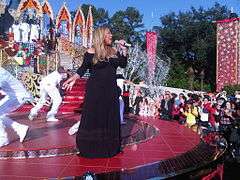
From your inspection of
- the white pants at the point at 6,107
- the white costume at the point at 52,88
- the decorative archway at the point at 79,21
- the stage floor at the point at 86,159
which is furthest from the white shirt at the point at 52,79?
the decorative archway at the point at 79,21

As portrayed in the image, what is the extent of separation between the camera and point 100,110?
632cm

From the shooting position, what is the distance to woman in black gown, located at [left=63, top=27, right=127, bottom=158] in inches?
248

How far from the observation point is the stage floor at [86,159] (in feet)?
18.5

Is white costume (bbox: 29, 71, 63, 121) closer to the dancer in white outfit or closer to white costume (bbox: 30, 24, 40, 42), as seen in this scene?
the dancer in white outfit

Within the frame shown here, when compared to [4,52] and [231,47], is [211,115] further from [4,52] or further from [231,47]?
[231,47]

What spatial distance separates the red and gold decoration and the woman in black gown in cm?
2655

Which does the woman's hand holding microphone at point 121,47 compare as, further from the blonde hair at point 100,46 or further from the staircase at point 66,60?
the staircase at point 66,60

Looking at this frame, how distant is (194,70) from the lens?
54562 mm

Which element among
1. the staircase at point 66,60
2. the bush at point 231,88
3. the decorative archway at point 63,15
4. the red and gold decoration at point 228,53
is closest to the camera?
the staircase at point 66,60

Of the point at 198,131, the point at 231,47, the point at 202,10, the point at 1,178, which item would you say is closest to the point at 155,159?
the point at 1,178

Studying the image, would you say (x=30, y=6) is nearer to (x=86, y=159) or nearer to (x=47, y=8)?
(x=47, y=8)

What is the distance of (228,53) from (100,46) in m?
27.6

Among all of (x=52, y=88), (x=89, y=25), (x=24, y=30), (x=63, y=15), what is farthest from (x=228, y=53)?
(x=52, y=88)

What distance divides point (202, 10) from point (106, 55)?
177 ft
